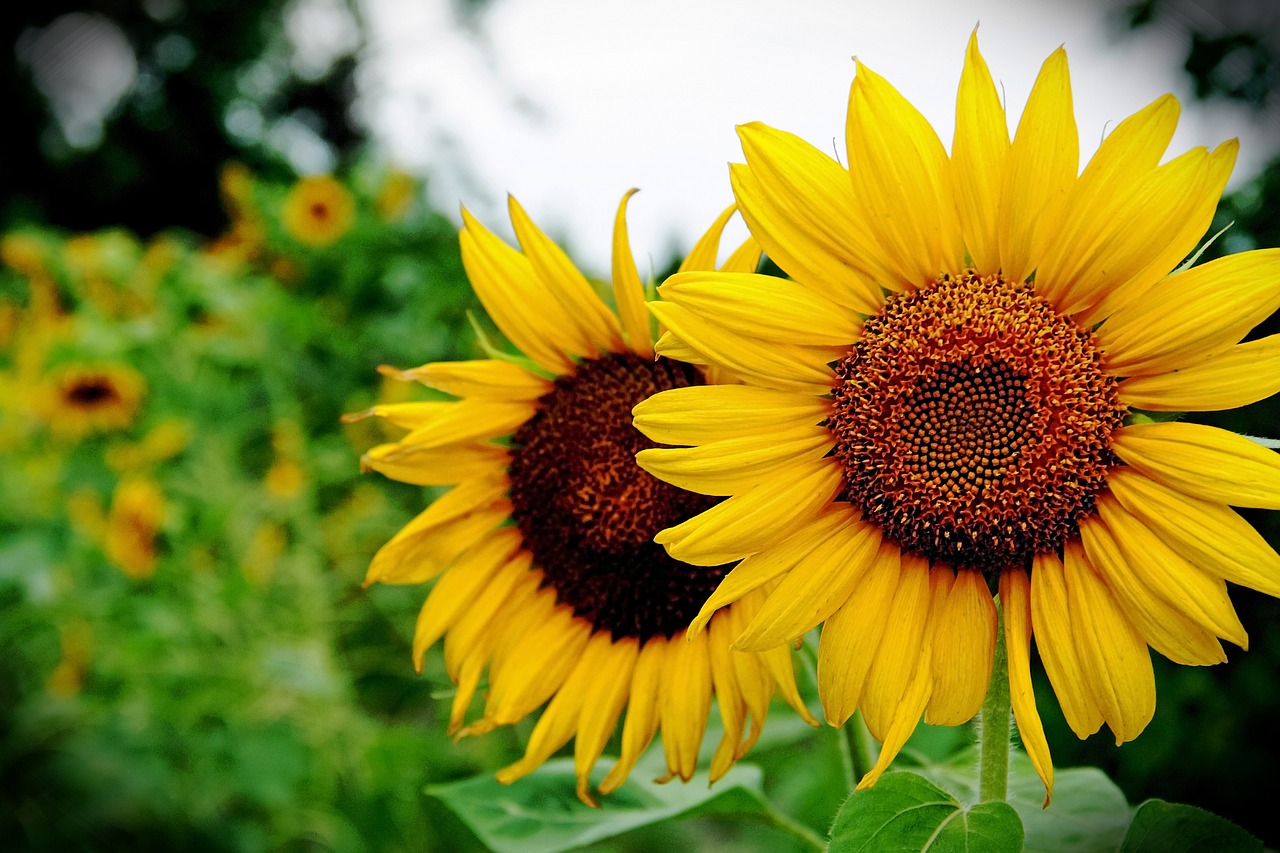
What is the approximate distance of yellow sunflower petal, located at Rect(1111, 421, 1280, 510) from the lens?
428mm

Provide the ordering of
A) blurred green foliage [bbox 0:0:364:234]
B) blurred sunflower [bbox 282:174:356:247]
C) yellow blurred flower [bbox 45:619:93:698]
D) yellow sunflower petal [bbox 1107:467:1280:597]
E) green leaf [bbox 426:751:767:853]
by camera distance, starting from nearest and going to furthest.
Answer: yellow sunflower petal [bbox 1107:467:1280:597]
green leaf [bbox 426:751:767:853]
yellow blurred flower [bbox 45:619:93:698]
blurred sunflower [bbox 282:174:356:247]
blurred green foliage [bbox 0:0:364:234]

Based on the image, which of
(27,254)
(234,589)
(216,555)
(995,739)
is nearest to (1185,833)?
(995,739)

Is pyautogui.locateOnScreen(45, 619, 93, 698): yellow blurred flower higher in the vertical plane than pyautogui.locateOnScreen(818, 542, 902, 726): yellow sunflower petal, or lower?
lower

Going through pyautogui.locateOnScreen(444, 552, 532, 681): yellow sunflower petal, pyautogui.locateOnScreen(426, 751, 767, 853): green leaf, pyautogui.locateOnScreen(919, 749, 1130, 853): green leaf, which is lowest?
pyautogui.locateOnScreen(426, 751, 767, 853): green leaf

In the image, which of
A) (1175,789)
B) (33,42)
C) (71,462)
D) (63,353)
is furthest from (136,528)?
(33,42)

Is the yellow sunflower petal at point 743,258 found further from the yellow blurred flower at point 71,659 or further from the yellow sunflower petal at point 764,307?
the yellow blurred flower at point 71,659

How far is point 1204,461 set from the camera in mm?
449

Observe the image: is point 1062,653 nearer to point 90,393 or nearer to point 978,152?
point 978,152

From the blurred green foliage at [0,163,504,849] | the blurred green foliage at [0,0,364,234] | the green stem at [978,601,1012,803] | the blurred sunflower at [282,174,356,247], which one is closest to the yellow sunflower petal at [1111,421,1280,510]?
the green stem at [978,601,1012,803]

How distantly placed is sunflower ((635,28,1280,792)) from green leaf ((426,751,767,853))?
0.74 feet

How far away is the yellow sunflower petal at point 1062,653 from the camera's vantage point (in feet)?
1.54

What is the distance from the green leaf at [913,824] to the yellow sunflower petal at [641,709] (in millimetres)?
188

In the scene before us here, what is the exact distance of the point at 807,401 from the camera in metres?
0.53

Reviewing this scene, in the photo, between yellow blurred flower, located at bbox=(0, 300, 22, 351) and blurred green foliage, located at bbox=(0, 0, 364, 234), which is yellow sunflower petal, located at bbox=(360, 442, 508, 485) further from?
blurred green foliage, located at bbox=(0, 0, 364, 234)
